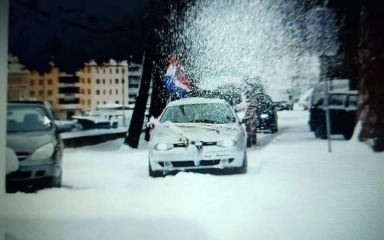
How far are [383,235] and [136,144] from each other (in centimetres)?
132

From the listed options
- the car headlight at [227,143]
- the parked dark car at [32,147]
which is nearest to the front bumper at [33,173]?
the parked dark car at [32,147]

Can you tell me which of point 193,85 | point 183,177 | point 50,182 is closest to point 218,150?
point 183,177

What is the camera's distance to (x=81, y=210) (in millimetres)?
1930

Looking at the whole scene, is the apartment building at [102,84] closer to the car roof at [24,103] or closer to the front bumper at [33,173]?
the car roof at [24,103]

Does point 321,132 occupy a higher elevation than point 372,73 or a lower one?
lower

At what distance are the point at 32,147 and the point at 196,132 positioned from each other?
83 centimetres

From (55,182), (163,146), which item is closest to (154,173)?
(163,146)

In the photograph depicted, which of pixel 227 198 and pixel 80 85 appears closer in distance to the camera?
pixel 227 198

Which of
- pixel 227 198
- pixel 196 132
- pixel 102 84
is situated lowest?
pixel 227 198

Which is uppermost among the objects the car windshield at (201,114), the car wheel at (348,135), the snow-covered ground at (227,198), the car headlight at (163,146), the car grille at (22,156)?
the car windshield at (201,114)

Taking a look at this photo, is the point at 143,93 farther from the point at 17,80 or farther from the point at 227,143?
the point at 17,80

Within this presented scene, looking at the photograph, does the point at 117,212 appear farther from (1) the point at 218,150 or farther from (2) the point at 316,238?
(2) the point at 316,238

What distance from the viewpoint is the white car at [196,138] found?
196 cm

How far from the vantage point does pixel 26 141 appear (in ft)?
6.46
